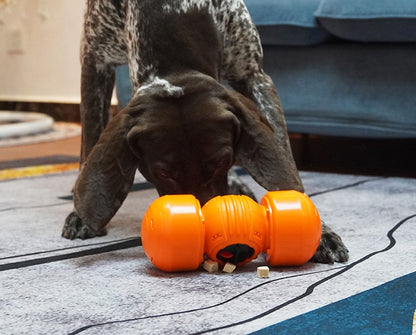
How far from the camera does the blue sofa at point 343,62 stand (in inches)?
104

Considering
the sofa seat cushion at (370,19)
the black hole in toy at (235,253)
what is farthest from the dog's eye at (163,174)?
the sofa seat cushion at (370,19)

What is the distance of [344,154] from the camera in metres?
3.56

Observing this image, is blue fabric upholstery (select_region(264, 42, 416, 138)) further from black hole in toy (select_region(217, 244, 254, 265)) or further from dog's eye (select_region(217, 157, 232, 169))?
black hole in toy (select_region(217, 244, 254, 265))

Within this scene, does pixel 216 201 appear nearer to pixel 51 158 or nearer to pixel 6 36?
pixel 51 158

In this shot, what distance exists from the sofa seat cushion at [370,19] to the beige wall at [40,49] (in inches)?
119

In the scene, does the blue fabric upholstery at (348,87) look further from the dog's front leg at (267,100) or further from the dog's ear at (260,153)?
the dog's ear at (260,153)

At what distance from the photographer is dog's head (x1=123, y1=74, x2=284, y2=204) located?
→ 1545mm

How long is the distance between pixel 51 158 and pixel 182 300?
2474 millimetres

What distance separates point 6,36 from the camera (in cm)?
599

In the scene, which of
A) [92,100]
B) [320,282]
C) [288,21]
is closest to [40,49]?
[288,21]

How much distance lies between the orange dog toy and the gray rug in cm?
4

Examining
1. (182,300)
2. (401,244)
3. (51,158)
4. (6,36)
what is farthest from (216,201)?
(6,36)

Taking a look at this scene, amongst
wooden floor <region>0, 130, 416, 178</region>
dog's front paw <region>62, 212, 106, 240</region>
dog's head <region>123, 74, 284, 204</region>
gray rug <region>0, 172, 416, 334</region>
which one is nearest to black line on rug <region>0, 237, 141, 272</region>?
gray rug <region>0, 172, 416, 334</region>

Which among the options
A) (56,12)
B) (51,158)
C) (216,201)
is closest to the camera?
(216,201)
